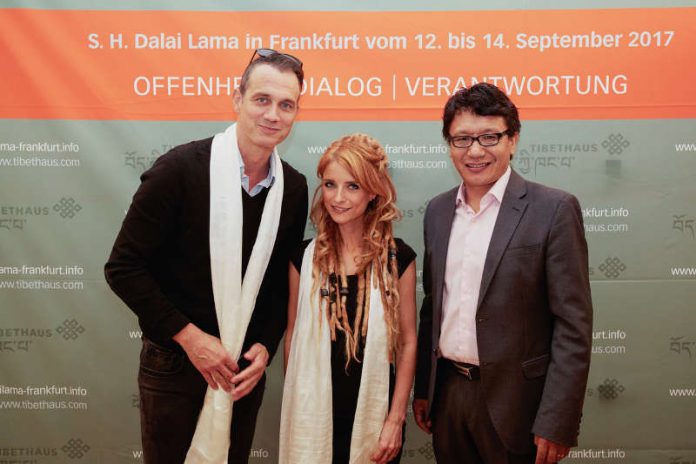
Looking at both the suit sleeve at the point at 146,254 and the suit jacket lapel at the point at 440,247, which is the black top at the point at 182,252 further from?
the suit jacket lapel at the point at 440,247

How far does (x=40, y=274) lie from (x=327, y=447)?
1788 mm

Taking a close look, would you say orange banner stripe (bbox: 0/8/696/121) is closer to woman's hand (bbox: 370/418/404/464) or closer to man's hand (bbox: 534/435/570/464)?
woman's hand (bbox: 370/418/404/464)

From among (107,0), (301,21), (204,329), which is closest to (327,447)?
(204,329)

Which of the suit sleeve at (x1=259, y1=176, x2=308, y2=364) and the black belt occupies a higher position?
the suit sleeve at (x1=259, y1=176, x2=308, y2=364)

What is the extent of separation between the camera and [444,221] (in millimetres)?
1874

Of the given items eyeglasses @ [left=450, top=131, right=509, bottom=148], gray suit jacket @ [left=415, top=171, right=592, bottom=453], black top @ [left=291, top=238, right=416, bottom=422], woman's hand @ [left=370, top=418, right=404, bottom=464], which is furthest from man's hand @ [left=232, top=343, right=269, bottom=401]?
eyeglasses @ [left=450, top=131, right=509, bottom=148]

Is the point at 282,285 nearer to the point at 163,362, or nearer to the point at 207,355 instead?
the point at 207,355

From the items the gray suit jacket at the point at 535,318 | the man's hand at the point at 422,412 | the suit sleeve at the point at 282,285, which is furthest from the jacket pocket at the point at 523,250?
the suit sleeve at the point at 282,285

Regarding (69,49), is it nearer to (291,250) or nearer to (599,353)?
(291,250)

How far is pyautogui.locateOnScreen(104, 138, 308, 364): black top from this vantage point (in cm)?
172

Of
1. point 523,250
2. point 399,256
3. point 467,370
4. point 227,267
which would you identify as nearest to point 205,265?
point 227,267

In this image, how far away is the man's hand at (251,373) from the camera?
1.86 meters

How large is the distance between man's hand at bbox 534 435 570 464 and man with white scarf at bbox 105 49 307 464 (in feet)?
3.32

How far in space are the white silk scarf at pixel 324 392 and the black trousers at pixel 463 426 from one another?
21cm
